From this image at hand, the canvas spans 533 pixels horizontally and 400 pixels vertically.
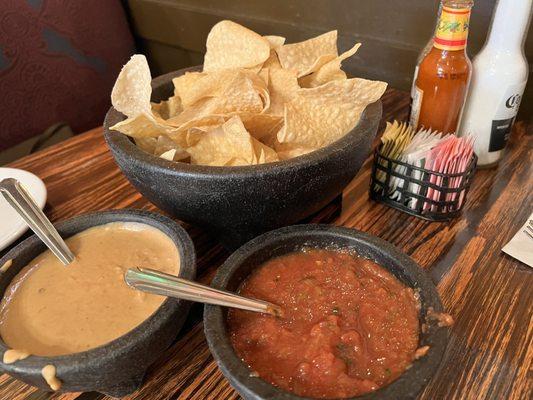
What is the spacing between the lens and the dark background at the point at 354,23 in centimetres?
150

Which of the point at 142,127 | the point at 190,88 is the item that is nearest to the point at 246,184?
the point at 142,127

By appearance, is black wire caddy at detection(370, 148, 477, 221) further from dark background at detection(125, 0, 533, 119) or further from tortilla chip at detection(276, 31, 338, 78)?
dark background at detection(125, 0, 533, 119)

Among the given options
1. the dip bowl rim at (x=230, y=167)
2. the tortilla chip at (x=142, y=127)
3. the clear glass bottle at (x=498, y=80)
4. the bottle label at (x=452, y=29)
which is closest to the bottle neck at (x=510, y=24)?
the clear glass bottle at (x=498, y=80)

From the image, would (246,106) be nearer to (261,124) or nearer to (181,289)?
(261,124)

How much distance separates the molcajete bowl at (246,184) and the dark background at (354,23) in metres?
0.91

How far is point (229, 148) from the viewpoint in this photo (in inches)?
31.5

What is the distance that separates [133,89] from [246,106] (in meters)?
0.24

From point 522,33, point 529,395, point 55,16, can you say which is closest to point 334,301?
point 529,395

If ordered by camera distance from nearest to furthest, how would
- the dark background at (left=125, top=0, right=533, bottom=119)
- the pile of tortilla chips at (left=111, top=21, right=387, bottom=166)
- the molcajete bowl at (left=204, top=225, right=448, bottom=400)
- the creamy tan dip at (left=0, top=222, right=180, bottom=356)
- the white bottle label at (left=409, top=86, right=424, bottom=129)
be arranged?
the molcajete bowl at (left=204, top=225, right=448, bottom=400), the creamy tan dip at (left=0, top=222, right=180, bottom=356), the pile of tortilla chips at (left=111, top=21, right=387, bottom=166), the white bottle label at (left=409, top=86, right=424, bottom=129), the dark background at (left=125, top=0, right=533, bottom=119)

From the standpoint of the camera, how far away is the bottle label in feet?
2.85

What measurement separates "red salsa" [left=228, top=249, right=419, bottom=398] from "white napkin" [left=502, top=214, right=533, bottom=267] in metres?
0.34

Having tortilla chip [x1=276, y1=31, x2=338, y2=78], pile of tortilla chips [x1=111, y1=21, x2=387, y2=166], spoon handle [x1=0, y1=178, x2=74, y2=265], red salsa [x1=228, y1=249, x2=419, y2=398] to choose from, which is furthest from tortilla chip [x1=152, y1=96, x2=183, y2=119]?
red salsa [x1=228, y1=249, x2=419, y2=398]

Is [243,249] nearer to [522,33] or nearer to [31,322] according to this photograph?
[31,322]

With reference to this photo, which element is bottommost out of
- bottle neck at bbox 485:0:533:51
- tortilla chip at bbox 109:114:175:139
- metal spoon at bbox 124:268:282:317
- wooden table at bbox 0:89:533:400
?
wooden table at bbox 0:89:533:400
